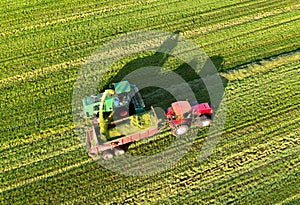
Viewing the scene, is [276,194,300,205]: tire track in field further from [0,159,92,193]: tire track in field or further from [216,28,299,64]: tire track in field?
[0,159,92,193]: tire track in field

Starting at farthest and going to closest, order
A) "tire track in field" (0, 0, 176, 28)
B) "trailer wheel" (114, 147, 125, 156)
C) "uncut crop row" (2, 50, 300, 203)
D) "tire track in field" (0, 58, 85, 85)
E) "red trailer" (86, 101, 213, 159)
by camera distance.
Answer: "tire track in field" (0, 0, 176, 28), "tire track in field" (0, 58, 85, 85), "trailer wheel" (114, 147, 125, 156), "red trailer" (86, 101, 213, 159), "uncut crop row" (2, 50, 300, 203)

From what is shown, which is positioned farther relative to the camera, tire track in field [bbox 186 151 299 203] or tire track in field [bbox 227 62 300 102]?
tire track in field [bbox 227 62 300 102]

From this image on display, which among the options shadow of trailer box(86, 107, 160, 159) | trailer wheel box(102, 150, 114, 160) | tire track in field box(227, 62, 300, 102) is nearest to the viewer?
shadow of trailer box(86, 107, 160, 159)

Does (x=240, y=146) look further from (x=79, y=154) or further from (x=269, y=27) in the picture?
(x=269, y=27)

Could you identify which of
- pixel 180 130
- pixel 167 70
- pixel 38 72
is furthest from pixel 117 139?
pixel 38 72

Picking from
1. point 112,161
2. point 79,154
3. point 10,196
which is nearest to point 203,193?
point 112,161

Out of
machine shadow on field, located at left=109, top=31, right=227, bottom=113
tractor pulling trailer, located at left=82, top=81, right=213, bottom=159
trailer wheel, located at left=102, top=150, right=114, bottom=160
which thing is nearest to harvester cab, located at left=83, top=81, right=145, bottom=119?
tractor pulling trailer, located at left=82, top=81, right=213, bottom=159

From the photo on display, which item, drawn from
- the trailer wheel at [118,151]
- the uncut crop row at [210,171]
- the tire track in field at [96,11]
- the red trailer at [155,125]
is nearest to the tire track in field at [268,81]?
the uncut crop row at [210,171]
